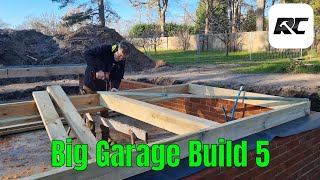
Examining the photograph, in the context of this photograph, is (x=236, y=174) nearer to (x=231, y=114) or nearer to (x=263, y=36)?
(x=231, y=114)

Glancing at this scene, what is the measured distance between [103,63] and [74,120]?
1796 millimetres

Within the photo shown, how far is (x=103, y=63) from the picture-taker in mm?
4504

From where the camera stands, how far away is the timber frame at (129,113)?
2.04m

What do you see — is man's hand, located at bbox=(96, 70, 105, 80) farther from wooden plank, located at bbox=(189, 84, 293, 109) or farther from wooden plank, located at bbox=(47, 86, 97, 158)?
wooden plank, located at bbox=(189, 84, 293, 109)

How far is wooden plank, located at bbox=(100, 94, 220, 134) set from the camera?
263cm

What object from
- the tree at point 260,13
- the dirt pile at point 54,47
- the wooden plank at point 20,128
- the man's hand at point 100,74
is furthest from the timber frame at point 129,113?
the tree at point 260,13

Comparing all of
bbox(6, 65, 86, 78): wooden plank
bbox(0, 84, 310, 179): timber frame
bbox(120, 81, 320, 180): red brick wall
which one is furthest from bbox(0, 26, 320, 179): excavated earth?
bbox(6, 65, 86, 78): wooden plank

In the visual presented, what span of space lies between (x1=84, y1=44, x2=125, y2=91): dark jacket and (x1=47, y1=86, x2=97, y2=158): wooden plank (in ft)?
3.27

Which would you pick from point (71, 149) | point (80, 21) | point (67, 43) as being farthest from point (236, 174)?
point (80, 21)

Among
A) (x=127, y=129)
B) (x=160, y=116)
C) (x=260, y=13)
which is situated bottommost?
(x=127, y=129)

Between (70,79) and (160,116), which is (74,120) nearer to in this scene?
(160,116)

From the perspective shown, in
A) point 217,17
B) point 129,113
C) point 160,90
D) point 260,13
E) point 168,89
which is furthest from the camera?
point 217,17

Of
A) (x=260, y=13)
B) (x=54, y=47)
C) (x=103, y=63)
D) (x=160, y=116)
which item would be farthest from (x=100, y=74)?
(x=260, y=13)

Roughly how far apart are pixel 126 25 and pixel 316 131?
36998mm
